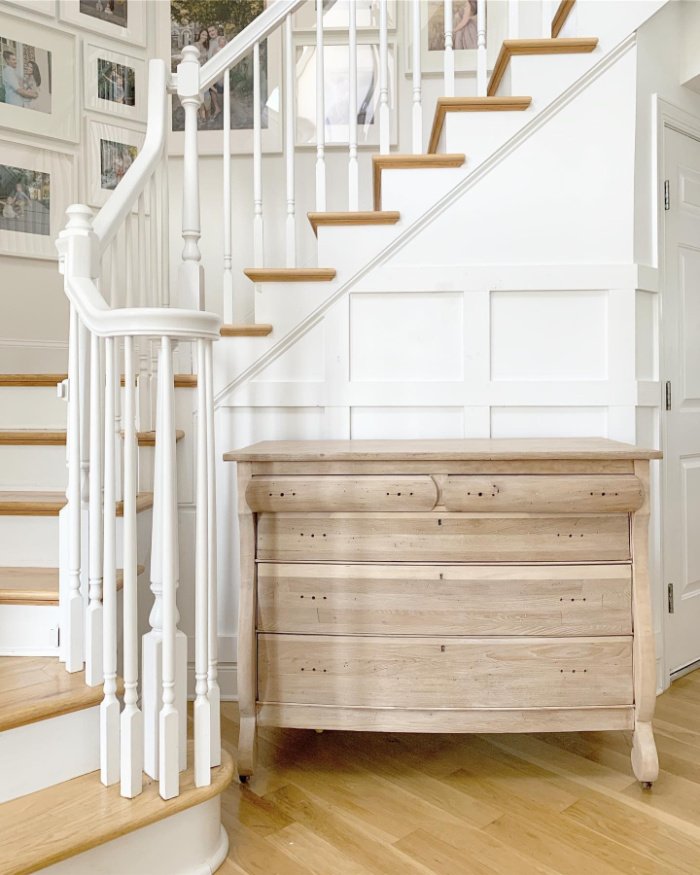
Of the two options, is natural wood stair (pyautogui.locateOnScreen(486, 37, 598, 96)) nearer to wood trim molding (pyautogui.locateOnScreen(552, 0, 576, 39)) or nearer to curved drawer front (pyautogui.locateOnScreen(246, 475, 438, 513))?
wood trim molding (pyautogui.locateOnScreen(552, 0, 576, 39))

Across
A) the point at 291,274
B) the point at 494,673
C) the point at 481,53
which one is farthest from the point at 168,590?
the point at 481,53

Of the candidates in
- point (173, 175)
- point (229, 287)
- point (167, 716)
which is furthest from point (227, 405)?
point (173, 175)

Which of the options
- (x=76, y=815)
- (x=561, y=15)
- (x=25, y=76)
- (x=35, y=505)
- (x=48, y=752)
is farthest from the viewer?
(x=25, y=76)

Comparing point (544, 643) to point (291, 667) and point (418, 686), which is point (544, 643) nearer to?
point (418, 686)

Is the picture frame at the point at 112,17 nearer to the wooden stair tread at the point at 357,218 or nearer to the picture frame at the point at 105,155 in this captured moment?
the picture frame at the point at 105,155

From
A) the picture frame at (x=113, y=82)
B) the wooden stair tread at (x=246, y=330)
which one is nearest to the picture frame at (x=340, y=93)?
the picture frame at (x=113, y=82)

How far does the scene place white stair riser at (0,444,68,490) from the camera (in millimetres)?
2109

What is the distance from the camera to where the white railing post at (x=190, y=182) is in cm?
216

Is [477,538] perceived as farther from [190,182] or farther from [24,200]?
[24,200]

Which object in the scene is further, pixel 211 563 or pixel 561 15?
pixel 561 15

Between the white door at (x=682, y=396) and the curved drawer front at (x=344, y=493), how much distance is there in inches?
44.7

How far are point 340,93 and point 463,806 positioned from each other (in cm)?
290

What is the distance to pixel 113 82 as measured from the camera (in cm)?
324

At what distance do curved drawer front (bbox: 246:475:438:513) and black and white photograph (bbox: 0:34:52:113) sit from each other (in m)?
2.31
